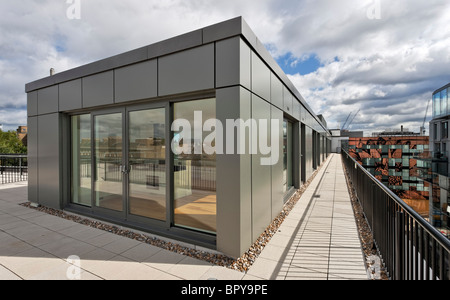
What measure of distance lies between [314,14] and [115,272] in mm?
6135

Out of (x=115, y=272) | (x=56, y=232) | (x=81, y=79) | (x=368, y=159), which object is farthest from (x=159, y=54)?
(x=368, y=159)

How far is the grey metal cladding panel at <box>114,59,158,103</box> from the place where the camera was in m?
4.02

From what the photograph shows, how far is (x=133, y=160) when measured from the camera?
15.0 feet

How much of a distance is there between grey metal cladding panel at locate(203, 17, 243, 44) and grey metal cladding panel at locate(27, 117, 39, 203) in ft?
19.2

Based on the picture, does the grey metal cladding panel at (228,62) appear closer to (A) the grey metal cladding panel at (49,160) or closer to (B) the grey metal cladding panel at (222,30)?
(B) the grey metal cladding panel at (222,30)

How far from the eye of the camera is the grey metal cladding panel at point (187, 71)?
3.40 metres

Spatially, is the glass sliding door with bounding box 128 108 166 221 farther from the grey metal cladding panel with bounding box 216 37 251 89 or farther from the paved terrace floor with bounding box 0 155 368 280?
the grey metal cladding panel with bounding box 216 37 251 89

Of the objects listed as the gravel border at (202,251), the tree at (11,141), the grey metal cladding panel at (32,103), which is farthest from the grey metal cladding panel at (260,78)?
the tree at (11,141)

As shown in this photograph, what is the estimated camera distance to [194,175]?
396 cm

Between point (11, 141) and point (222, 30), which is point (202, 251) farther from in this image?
point (11, 141)

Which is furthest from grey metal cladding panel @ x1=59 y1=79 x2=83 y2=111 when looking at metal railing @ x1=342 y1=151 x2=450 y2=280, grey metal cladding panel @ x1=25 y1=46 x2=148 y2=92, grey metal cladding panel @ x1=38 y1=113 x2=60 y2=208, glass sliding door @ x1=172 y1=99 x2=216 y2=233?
metal railing @ x1=342 y1=151 x2=450 y2=280

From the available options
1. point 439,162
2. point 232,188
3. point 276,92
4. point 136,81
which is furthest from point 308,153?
point 439,162

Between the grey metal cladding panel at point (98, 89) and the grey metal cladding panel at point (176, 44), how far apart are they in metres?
1.26
